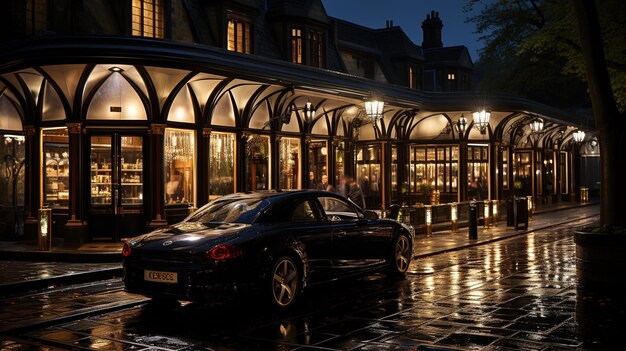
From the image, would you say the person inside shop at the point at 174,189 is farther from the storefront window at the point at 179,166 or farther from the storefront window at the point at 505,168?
the storefront window at the point at 505,168

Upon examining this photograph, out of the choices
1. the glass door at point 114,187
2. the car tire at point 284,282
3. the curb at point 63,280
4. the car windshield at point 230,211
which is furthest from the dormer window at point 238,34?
the car tire at point 284,282

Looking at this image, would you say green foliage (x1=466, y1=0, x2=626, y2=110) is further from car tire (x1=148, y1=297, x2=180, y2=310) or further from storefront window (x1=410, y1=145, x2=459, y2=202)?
car tire (x1=148, y1=297, x2=180, y2=310)

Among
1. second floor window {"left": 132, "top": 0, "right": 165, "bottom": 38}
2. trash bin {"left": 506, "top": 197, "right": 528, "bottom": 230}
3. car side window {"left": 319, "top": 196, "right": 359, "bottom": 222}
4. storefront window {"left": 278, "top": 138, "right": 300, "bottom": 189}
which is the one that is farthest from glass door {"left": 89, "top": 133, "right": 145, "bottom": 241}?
trash bin {"left": 506, "top": 197, "right": 528, "bottom": 230}

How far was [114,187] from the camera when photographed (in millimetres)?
17578

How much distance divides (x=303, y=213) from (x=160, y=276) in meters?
2.36

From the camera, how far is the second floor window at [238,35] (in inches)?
877

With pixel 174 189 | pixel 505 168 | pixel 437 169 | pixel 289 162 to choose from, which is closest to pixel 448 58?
pixel 505 168

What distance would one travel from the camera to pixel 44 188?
60.4ft

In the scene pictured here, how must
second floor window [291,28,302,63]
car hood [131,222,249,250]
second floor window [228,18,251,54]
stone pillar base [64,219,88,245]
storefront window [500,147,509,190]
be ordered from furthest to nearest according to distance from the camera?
storefront window [500,147,509,190]
second floor window [291,28,302,63]
second floor window [228,18,251,54]
stone pillar base [64,219,88,245]
car hood [131,222,249,250]

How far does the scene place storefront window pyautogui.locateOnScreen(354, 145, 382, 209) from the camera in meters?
30.2

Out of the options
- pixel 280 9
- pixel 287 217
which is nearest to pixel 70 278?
pixel 287 217

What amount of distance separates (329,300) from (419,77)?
25.7 m

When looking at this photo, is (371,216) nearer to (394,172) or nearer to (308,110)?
(308,110)

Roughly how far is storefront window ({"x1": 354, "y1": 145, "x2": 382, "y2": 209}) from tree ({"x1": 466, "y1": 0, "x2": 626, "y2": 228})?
7.45m
